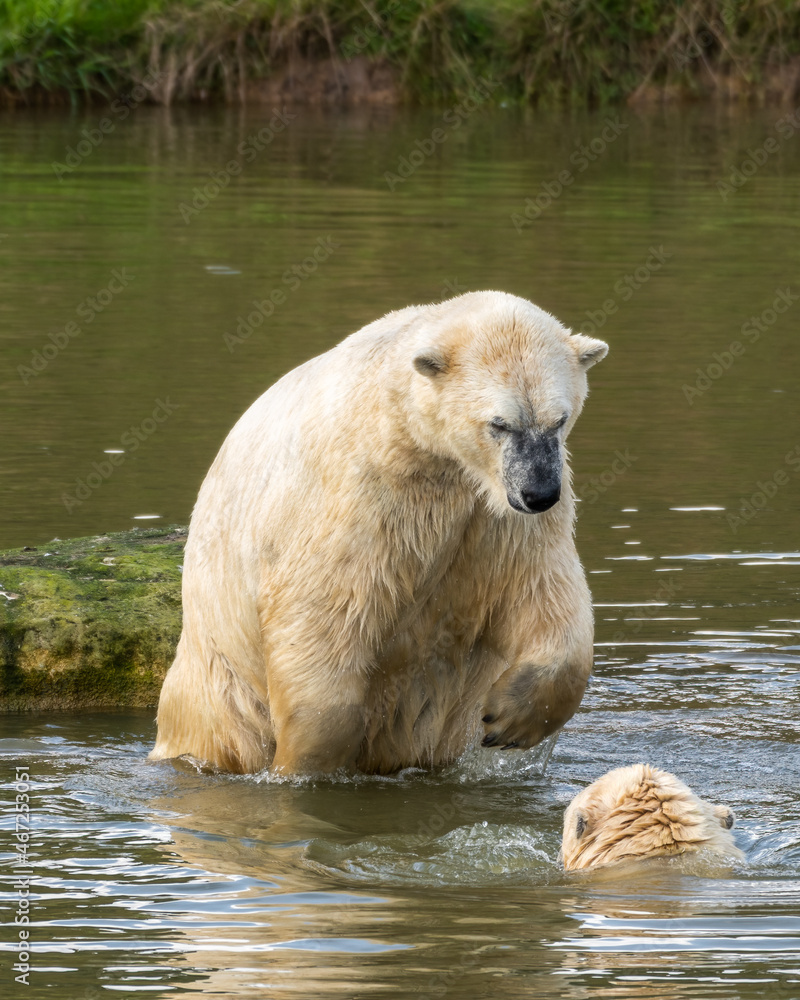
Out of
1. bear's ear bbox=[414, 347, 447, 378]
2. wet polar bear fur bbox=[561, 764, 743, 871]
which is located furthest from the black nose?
wet polar bear fur bbox=[561, 764, 743, 871]

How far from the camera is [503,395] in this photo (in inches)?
238

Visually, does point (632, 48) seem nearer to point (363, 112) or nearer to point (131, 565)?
point (363, 112)

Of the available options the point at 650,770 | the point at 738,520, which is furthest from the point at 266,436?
the point at 738,520

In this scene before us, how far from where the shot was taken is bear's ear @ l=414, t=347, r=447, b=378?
6.11m

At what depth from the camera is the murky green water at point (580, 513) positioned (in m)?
5.23

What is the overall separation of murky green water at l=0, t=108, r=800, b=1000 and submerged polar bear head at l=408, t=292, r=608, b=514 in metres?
1.30

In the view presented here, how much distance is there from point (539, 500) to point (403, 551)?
2.12ft

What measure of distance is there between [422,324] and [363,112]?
26.8 m

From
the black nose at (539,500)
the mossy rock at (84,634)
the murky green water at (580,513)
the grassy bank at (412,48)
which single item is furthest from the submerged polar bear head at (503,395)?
the grassy bank at (412,48)

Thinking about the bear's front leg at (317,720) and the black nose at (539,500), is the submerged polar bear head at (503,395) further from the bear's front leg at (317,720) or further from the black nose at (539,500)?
the bear's front leg at (317,720)

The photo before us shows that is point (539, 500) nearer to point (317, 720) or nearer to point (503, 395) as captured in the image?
point (503, 395)

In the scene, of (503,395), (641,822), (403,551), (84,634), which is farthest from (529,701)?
(84,634)

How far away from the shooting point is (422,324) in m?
6.48

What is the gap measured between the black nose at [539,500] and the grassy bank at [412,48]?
2727 cm
